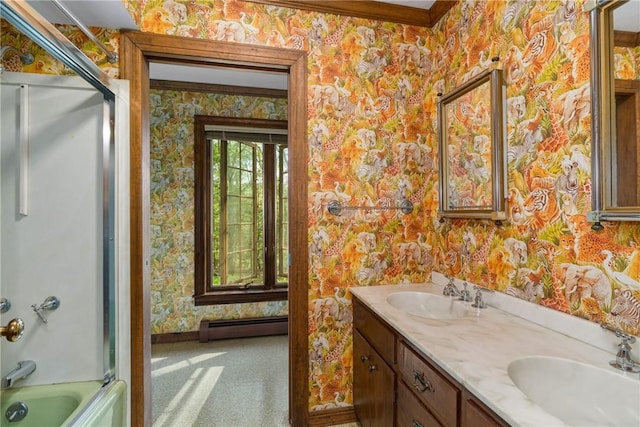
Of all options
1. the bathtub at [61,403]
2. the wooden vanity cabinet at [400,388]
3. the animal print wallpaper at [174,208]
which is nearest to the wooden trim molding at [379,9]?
the animal print wallpaper at [174,208]

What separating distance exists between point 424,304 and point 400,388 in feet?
1.98

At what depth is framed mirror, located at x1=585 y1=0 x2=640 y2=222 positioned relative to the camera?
3.11 feet

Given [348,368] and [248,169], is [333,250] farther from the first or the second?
[248,169]

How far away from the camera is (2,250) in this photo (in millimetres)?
1465

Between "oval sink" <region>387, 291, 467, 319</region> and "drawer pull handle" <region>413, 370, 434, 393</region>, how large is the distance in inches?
21.0

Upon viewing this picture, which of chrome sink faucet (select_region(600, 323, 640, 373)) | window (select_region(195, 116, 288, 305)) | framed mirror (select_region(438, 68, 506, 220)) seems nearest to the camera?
chrome sink faucet (select_region(600, 323, 640, 373))

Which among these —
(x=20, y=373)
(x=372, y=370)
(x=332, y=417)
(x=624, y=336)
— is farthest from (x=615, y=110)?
(x=20, y=373)

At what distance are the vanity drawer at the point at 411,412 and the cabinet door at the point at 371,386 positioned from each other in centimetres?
7

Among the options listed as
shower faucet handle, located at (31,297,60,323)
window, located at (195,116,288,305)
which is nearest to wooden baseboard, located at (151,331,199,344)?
window, located at (195,116,288,305)

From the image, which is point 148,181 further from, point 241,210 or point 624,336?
point 624,336

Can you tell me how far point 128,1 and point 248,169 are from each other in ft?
6.41

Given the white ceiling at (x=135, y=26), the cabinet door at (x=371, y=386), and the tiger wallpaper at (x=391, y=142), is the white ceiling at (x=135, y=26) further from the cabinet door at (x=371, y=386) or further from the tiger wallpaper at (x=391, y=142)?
the cabinet door at (x=371, y=386)

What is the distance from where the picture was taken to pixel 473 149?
5.44 ft

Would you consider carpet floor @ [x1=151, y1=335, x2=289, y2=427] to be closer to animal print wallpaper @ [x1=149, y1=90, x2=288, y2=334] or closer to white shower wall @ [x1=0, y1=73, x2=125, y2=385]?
animal print wallpaper @ [x1=149, y1=90, x2=288, y2=334]
